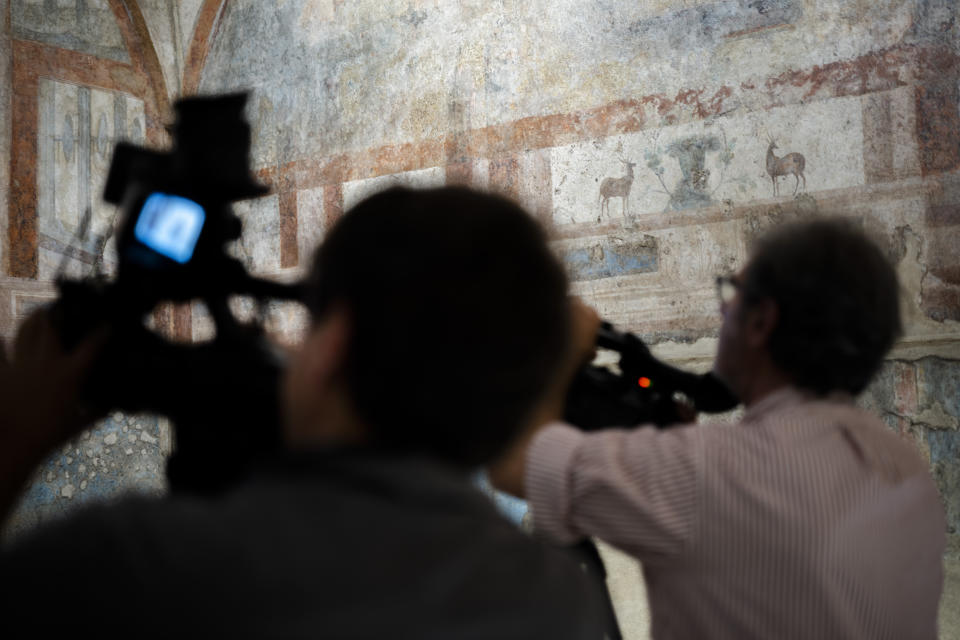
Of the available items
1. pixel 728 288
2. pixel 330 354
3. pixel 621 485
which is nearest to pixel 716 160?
pixel 728 288

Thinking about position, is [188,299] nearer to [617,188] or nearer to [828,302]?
[828,302]

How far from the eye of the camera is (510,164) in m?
7.68

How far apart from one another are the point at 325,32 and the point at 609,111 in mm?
3067

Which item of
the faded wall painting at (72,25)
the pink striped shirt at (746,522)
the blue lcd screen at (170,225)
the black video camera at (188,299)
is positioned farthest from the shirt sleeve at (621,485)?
the faded wall painting at (72,25)

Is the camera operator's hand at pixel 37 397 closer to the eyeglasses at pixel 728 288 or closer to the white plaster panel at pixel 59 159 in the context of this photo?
the eyeglasses at pixel 728 288

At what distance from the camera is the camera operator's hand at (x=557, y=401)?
142 cm

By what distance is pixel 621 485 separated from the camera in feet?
4.98

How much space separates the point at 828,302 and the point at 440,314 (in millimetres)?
1101

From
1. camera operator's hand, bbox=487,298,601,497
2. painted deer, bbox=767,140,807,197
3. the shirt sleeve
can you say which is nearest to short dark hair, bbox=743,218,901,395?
the shirt sleeve

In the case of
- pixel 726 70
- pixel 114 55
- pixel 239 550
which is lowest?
pixel 239 550

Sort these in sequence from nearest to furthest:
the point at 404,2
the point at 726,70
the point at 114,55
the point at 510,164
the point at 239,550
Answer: the point at 239,550 < the point at 726,70 < the point at 510,164 < the point at 404,2 < the point at 114,55

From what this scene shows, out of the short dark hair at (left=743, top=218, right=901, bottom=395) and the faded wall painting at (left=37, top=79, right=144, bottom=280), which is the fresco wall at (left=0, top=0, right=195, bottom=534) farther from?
the short dark hair at (left=743, top=218, right=901, bottom=395)

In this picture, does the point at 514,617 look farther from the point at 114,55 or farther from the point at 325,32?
the point at 114,55

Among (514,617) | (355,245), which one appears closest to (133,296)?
(355,245)
